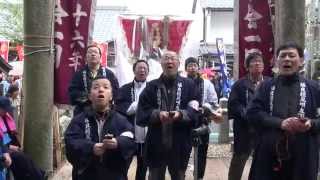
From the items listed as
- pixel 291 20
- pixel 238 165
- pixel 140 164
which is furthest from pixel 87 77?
pixel 291 20

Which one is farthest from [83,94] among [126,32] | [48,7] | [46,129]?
[126,32]

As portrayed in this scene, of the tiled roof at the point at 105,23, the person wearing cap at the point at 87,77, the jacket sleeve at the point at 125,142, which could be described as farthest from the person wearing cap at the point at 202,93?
the tiled roof at the point at 105,23

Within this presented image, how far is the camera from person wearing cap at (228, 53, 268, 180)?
24.2ft

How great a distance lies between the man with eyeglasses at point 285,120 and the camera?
5.07 m

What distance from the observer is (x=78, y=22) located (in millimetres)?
8219

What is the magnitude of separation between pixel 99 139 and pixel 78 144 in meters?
0.22

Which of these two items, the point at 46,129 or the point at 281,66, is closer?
the point at 281,66

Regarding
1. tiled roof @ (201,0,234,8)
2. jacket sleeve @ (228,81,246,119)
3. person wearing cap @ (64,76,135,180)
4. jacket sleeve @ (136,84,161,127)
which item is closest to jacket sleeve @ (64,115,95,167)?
person wearing cap @ (64,76,135,180)

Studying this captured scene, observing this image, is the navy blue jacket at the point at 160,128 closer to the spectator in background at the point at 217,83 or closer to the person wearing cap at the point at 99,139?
the person wearing cap at the point at 99,139

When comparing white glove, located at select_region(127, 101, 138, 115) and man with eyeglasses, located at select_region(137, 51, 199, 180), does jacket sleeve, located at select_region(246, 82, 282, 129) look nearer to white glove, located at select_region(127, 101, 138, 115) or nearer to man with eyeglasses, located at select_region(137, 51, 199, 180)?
man with eyeglasses, located at select_region(137, 51, 199, 180)

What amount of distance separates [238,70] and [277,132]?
287cm

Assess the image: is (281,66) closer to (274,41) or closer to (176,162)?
(176,162)

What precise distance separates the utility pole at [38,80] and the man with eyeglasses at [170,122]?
1482 millimetres

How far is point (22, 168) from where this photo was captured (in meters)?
6.97
